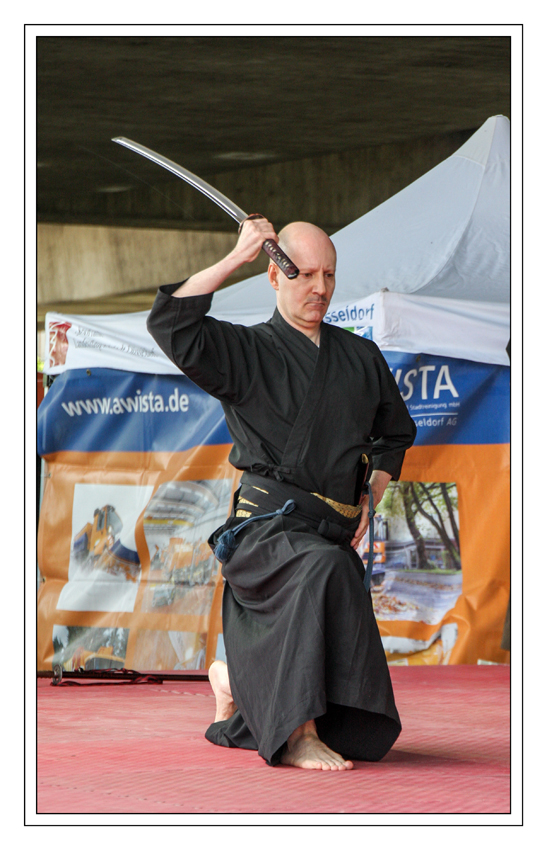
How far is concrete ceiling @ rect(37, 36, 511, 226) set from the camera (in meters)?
5.90

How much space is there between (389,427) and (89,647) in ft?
9.29

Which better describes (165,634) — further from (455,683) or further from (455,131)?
(455,131)

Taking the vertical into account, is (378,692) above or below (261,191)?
below

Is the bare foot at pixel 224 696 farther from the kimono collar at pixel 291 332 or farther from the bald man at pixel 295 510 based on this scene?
the kimono collar at pixel 291 332

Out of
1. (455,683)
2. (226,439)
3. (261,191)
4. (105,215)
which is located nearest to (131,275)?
(105,215)

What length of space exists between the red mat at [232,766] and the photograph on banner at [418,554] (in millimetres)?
1010

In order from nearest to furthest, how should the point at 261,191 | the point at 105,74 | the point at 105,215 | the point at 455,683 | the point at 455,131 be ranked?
the point at 455,683, the point at 105,74, the point at 455,131, the point at 261,191, the point at 105,215

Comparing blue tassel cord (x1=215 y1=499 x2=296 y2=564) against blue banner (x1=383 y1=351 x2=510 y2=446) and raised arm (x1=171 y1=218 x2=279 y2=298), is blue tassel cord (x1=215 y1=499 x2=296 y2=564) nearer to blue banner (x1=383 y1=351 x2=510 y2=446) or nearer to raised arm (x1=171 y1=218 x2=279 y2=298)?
raised arm (x1=171 y1=218 x2=279 y2=298)

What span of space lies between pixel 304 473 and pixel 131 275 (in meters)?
7.47

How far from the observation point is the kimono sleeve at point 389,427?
113 inches

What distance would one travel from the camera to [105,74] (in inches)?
252

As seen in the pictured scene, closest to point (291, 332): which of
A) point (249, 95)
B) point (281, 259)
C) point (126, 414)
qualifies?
point (281, 259)

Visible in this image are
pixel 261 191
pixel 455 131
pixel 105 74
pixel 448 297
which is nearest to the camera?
pixel 448 297

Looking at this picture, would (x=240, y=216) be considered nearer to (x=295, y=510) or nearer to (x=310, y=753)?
(x=295, y=510)
